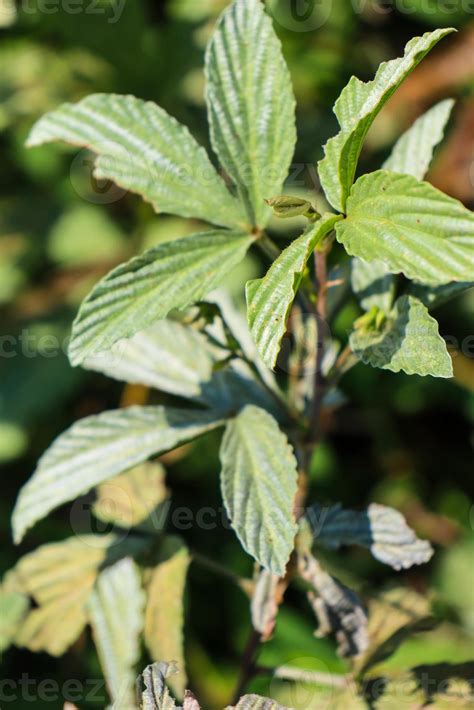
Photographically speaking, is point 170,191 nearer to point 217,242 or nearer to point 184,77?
point 217,242

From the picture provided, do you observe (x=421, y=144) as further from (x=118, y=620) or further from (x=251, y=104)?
(x=118, y=620)

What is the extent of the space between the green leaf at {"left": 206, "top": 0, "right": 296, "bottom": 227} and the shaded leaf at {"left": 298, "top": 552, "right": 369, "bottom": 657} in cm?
47

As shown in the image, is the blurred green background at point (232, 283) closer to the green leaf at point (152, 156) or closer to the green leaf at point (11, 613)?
the green leaf at point (11, 613)

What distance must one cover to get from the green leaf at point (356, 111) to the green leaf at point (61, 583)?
0.75 m

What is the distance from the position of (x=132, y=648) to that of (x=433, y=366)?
29.4 inches

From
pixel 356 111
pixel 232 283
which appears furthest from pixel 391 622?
pixel 232 283

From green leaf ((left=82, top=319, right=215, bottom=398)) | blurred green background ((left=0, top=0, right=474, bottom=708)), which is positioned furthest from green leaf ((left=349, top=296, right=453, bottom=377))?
blurred green background ((left=0, top=0, right=474, bottom=708))

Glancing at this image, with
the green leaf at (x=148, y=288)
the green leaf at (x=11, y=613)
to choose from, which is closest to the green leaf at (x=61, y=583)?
the green leaf at (x=11, y=613)

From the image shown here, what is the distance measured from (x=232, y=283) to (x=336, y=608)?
1.17 m

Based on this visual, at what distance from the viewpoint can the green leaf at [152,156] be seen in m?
1.05

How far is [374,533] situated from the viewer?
1.14 m

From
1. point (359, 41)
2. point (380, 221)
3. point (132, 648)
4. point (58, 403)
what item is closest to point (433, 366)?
point (380, 221)

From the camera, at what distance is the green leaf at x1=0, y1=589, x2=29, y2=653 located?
4.69ft

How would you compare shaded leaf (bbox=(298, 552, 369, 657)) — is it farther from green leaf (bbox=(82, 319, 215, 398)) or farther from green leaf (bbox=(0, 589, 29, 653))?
green leaf (bbox=(0, 589, 29, 653))
